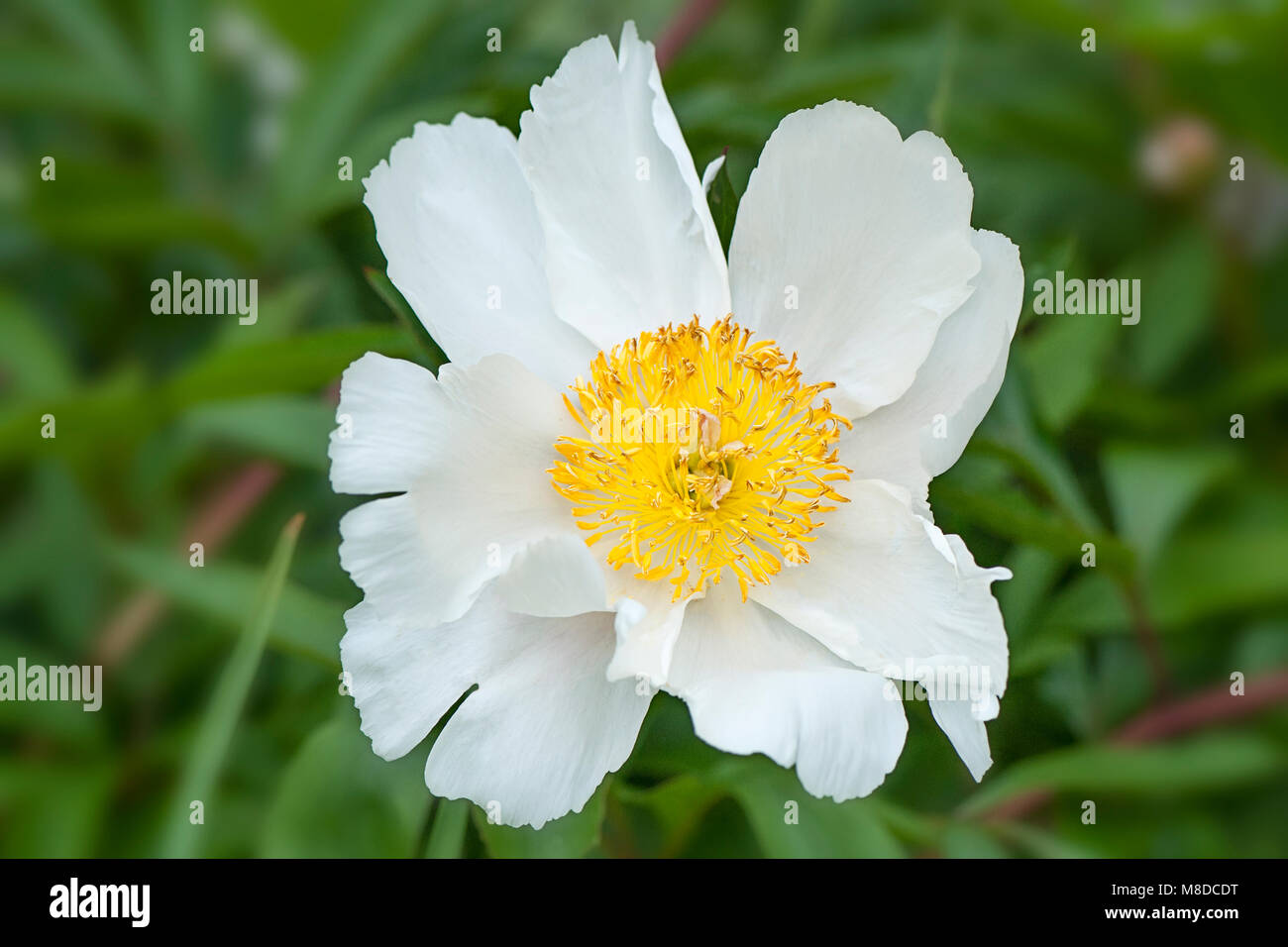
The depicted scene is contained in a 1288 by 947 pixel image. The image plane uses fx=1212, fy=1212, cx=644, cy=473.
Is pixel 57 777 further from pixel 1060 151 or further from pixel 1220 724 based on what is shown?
pixel 1060 151

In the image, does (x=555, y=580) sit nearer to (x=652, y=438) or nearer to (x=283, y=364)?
(x=652, y=438)

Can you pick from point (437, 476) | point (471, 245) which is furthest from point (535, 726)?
point (471, 245)

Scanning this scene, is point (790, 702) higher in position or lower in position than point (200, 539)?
lower

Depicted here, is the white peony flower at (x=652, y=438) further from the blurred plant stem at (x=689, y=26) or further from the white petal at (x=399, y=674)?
the blurred plant stem at (x=689, y=26)

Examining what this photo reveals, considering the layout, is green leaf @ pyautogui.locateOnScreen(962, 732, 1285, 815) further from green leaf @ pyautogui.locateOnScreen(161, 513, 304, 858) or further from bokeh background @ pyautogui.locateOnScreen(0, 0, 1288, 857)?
green leaf @ pyautogui.locateOnScreen(161, 513, 304, 858)

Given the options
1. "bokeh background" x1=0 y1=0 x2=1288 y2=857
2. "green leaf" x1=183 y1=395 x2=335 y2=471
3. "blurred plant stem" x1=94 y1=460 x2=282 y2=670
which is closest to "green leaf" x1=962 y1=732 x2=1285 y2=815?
"bokeh background" x1=0 y1=0 x2=1288 y2=857

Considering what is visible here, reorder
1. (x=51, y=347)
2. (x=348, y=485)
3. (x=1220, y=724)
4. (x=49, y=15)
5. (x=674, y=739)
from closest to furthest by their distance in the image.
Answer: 1. (x=348, y=485)
2. (x=674, y=739)
3. (x=1220, y=724)
4. (x=51, y=347)
5. (x=49, y=15)
